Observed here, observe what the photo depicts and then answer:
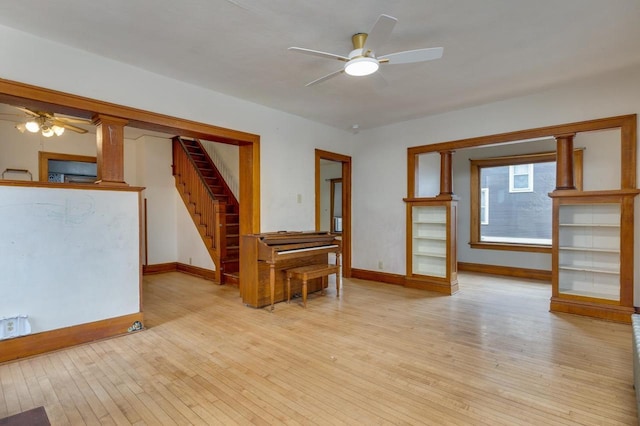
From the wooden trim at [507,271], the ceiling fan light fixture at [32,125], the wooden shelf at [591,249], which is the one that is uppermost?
the ceiling fan light fixture at [32,125]

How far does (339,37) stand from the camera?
2684mm

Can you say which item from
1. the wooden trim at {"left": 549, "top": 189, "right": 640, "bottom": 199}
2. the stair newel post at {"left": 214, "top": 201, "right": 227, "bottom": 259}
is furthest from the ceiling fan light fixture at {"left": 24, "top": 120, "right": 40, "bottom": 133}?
the wooden trim at {"left": 549, "top": 189, "right": 640, "bottom": 199}

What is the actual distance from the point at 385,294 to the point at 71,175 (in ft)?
21.2

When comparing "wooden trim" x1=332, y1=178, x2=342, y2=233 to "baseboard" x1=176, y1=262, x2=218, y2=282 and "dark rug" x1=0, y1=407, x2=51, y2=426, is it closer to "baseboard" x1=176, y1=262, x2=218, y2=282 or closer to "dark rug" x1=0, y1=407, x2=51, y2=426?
"baseboard" x1=176, y1=262, x2=218, y2=282

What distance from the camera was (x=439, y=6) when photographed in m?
2.27

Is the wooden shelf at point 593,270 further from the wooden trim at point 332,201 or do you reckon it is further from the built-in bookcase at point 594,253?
the wooden trim at point 332,201

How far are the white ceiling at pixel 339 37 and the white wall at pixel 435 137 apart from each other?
32cm

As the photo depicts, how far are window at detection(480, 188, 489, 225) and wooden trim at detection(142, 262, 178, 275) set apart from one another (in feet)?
21.1

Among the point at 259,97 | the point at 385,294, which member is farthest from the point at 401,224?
the point at 259,97

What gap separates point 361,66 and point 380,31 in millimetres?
418

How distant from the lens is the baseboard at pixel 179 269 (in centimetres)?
577

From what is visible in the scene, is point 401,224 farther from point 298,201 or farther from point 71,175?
point 71,175

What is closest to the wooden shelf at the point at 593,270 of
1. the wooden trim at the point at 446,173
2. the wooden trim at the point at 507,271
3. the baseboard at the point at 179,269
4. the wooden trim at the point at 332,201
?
the wooden trim at the point at 446,173

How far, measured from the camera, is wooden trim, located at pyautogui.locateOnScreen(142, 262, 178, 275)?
20.3 feet
